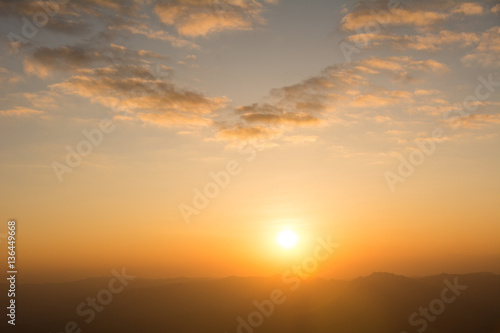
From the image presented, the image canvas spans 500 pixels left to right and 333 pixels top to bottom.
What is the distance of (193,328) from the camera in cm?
14388

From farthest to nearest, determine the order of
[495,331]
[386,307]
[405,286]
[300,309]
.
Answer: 1. [405,286]
2. [300,309]
3. [386,307]
4. [495,331]

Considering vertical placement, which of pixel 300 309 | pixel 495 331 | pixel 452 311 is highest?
pixel 300 309

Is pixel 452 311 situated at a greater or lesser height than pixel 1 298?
lesser

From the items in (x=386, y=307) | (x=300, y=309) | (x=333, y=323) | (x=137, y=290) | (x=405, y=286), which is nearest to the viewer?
(x=333, y=323)

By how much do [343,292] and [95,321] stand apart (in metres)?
113

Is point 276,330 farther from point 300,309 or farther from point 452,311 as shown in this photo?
point 452,311

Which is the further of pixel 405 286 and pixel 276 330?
pixel 405 286

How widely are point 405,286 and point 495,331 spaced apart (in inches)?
2177

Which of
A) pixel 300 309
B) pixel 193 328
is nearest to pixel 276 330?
pixel 300 309

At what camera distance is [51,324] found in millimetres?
157250
